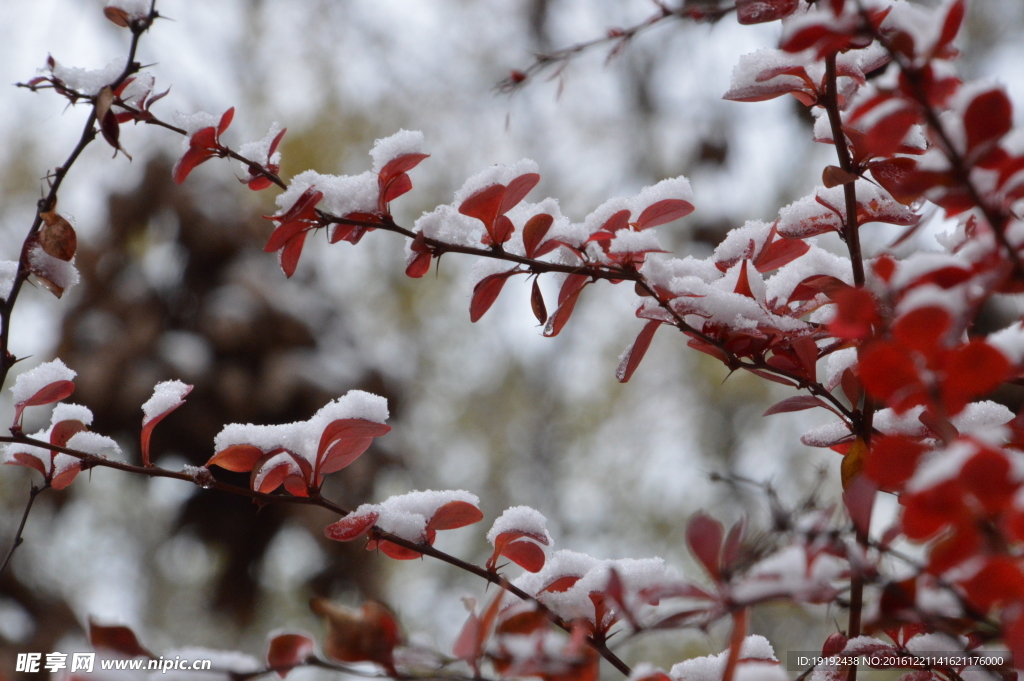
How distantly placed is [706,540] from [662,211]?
1.33ft

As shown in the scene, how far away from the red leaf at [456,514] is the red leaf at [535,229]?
0.24 m

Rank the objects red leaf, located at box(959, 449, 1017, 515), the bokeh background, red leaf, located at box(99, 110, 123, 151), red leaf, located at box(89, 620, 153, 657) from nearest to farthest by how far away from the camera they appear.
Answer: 1. red leaf, located at box(959, 449, 1017, 515)
2. red leaf, located at box(89, 620, 153, 657)
3. red leaf, located at box(99, 110, 123, 151)
4. the bokeh background

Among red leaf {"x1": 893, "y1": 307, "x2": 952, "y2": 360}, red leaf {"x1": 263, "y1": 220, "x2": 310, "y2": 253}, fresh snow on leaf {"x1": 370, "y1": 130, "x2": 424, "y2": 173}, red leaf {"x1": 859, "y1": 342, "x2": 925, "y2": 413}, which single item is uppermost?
fresh snow on leaf {"x1": 370, "y1": 130, "x2": 424, "y2": 173}

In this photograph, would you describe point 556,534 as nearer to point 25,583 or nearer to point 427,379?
point 427,379

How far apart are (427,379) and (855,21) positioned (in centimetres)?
536

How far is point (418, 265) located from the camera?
72 cm

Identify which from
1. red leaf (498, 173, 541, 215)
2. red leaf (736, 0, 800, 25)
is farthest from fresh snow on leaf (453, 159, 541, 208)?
red leaf (736, 0, 800, 25)

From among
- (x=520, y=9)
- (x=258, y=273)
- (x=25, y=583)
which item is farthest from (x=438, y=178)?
(x=25, y=583)

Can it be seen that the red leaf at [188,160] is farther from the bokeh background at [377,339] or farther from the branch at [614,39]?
the bokeh background at [377,339]

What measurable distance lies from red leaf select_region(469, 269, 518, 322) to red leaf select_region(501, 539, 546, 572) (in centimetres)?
21

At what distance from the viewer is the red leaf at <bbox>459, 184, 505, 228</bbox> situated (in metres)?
0.64

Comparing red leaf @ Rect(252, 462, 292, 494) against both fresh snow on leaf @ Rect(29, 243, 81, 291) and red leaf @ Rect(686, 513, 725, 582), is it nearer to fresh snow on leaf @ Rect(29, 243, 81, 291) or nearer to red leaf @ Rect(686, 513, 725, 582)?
fresh snow on leaf @ Rect(29, 243, 81, 291)

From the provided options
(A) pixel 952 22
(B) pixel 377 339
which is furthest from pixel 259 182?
(B) pixel 377 339

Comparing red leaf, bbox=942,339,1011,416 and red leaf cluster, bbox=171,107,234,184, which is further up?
red leaf cluster, bbox=171,107,234,184
